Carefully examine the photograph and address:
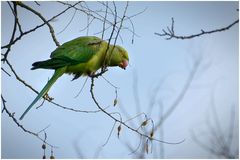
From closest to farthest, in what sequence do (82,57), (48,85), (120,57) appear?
(48,85), (82,57), (120,57)

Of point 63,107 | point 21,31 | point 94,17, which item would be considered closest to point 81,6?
point 94,17

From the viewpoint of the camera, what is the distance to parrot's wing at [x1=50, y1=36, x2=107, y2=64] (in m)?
3.18

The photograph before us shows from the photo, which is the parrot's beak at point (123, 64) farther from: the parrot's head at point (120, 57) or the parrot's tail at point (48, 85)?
the parrot's tail at point (48, 85)

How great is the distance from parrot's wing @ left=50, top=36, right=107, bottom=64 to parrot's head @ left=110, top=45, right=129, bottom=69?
0.12m

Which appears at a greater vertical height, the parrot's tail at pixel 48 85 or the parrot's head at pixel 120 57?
the parrot's head at pixel 120 57

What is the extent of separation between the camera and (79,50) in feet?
11.1

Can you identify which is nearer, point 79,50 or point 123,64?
point 79,50

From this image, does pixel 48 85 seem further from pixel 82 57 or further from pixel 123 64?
pixel 123 64

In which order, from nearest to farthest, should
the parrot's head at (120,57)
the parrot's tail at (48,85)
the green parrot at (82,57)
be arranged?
the parrot's tail at (48,85) < the green parrot at (82,57) < the parrot's head at (120,57)

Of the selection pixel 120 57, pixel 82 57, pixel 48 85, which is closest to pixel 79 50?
pixel 82 57

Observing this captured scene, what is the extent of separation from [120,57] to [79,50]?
39 cm

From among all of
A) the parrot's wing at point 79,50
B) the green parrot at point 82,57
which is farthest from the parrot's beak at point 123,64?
the parrot's wing at point 79,50

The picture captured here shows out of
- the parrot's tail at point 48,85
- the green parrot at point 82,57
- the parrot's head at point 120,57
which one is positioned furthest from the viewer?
the parrot's head at point 120,57

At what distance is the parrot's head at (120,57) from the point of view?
3559mm
